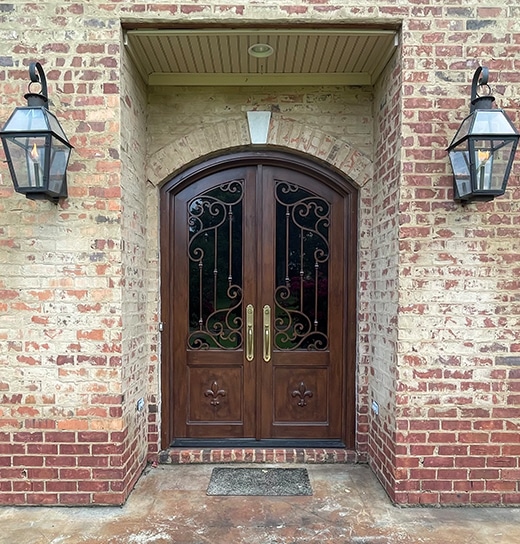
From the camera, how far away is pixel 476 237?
278 centimetres

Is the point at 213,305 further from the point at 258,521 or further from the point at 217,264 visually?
the point at 258,521

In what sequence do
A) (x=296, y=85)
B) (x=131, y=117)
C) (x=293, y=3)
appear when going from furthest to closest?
(x=296, y=85) < (x=131, y=117) < (x=293, y=3)

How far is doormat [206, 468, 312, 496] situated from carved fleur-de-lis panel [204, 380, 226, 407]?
19.5 inches

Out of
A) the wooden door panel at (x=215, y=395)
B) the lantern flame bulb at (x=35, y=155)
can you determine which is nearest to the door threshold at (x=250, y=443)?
the wooden door panel at (x=215, y=395)

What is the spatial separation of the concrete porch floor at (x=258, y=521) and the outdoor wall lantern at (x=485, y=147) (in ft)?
6.38

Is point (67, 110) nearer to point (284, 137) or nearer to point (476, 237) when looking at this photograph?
point (284, 137)

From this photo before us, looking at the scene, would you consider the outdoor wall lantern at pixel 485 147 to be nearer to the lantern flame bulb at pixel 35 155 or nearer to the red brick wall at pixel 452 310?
the red brick wall at pixel 452 310

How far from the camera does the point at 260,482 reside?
305 centimetres

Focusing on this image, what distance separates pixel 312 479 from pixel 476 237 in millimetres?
1989

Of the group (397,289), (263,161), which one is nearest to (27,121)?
(263,161)

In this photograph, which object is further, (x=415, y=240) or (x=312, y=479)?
(x=312, y=479)

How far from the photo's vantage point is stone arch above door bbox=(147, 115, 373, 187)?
10.9 ft

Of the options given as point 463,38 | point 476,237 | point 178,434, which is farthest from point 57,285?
point 463,38

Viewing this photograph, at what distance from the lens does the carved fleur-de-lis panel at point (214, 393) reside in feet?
11.4
